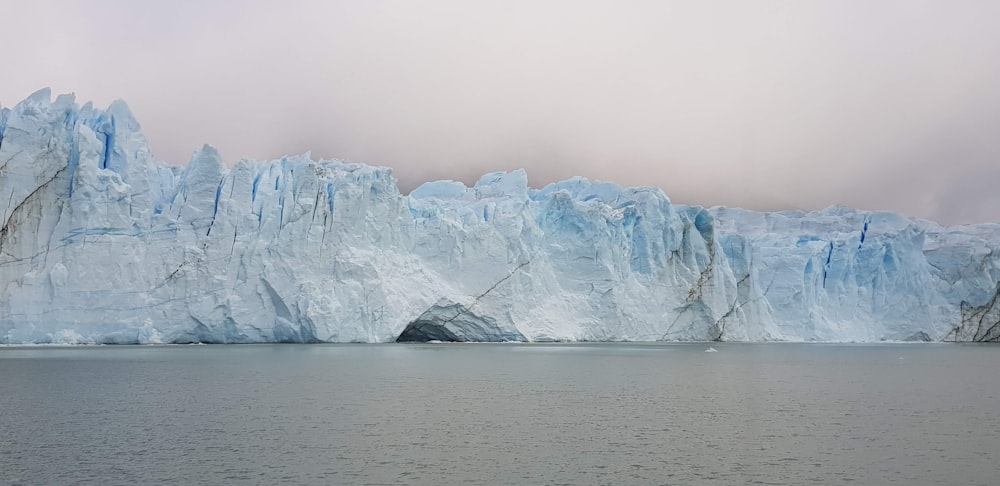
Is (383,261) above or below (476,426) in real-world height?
above

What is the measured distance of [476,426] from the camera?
13.0 m

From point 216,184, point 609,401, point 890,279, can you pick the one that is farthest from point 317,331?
point 890,279

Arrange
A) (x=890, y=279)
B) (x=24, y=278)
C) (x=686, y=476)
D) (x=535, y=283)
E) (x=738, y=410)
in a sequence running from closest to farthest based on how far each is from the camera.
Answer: (x=686, y=476)
(x=738, y=410)
(x=24, y=278)
(x=535, y=283)
(x=890, y=279)

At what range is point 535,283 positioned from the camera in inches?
1467

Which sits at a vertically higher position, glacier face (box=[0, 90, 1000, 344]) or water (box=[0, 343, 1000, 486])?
glacier face (box=[0, 90, 1000, 344])

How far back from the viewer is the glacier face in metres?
29.2

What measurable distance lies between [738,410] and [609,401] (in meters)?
2.71

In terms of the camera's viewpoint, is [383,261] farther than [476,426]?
Yes

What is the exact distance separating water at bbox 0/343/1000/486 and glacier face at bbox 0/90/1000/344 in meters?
6.94

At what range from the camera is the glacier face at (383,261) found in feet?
95.7

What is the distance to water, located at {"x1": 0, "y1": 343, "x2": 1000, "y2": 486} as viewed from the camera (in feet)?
31.3

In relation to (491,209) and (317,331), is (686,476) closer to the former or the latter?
(317,331)

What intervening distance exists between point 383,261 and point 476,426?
69.3 feet

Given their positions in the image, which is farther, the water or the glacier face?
the glacier face
